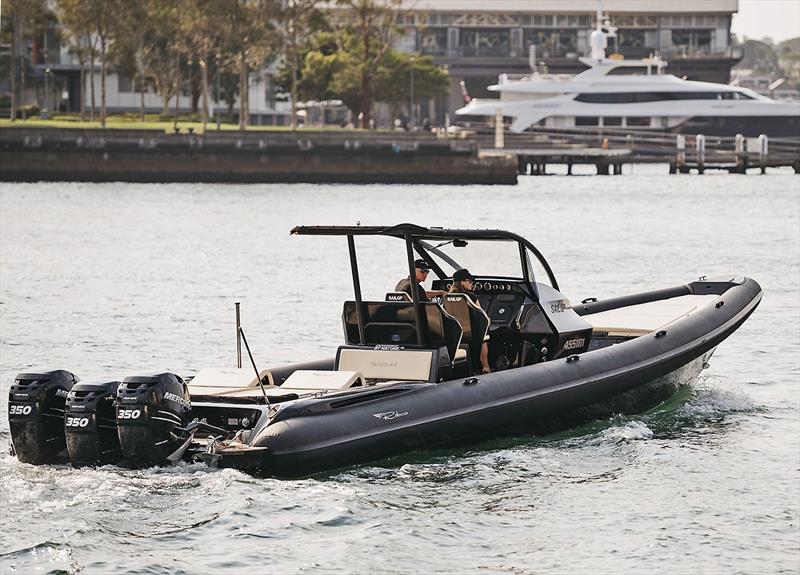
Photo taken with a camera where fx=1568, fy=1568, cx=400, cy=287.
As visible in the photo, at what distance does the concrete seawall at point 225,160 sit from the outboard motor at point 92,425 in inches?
2581

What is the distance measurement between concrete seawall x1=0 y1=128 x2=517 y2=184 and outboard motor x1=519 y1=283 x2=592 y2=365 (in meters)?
62.9

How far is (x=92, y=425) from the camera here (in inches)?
514

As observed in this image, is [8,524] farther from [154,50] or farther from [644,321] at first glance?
[154,50]

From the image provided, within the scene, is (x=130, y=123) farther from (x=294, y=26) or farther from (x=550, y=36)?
(x=550, y=36)

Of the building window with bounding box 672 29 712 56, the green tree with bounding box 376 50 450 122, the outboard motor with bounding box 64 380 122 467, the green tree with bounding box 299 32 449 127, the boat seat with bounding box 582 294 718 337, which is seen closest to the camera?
the outboard motor with bounding box 64 380 122 467

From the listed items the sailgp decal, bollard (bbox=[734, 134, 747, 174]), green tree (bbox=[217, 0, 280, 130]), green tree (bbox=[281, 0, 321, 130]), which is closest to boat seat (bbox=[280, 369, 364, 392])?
the sailgp decal

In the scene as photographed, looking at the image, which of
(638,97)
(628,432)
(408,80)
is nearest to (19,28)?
(408,80)

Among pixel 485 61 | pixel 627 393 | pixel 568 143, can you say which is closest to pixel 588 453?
pixel 627 393

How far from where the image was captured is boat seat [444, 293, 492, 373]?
15516mm

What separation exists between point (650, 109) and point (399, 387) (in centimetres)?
9540

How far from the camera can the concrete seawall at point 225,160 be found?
253ft

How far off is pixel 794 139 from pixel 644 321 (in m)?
87.8

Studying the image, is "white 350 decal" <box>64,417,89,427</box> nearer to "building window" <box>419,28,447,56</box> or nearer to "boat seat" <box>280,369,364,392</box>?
"boat seat" <box>280,369,364,392</box>

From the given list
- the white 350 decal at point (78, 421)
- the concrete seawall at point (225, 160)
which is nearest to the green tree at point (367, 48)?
the concrete seawall at point (225, 160)
